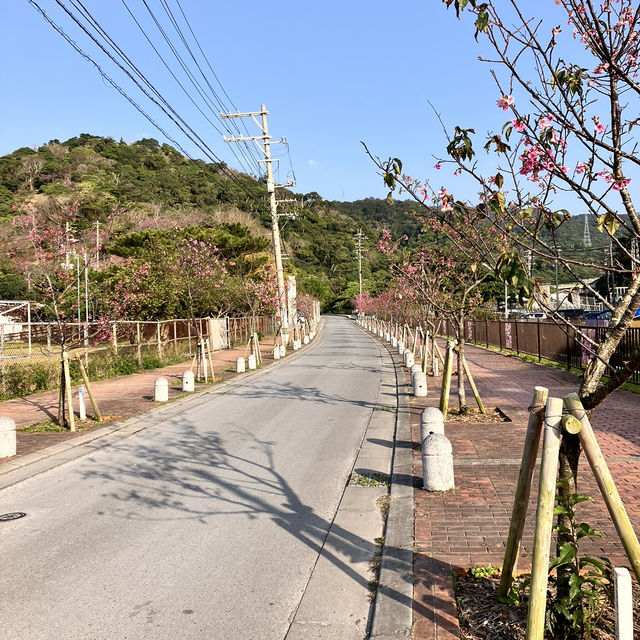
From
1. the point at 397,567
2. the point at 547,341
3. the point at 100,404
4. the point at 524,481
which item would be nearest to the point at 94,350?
the point at 100,404

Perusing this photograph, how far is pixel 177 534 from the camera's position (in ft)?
18.8

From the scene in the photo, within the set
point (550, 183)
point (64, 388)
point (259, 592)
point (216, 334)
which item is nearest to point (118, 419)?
point (64, 388)

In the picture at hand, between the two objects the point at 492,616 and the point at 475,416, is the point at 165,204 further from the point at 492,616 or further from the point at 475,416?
the point at 492,616

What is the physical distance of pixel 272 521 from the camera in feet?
19.9

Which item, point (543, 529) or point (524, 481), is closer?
point (543, 529)

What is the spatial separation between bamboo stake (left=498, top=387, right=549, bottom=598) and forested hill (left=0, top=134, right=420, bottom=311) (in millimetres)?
41903

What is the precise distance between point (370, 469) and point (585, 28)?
592 cm

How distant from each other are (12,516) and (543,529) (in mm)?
5633

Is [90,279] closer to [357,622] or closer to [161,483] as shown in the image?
[161,483]

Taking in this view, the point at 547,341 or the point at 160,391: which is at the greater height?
the point at 547,341

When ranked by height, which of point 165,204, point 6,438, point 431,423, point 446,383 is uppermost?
point 165,204

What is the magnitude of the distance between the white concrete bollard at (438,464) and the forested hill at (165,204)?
39.2m

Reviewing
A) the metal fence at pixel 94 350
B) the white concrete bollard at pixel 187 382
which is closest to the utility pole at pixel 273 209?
the metal fence at pixel 94 350

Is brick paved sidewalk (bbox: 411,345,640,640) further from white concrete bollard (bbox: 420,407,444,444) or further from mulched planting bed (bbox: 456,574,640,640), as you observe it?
white concrete bollard (bbox: 420,407,444,444)
